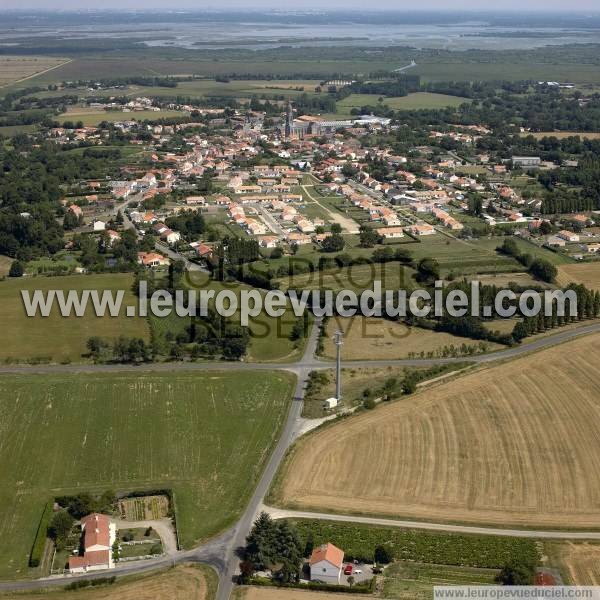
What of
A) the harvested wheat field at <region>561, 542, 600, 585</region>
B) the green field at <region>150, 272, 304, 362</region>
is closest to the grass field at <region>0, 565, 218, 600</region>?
the harvested wheat field at <region>561, 542, 600, 585</region>

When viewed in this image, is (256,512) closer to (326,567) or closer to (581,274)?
(326,567)

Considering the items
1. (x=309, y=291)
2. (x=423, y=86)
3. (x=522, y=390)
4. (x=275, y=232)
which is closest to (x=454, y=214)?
(x=275, y=232)

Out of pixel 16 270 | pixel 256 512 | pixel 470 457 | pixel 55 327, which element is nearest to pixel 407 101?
pixel 16 270

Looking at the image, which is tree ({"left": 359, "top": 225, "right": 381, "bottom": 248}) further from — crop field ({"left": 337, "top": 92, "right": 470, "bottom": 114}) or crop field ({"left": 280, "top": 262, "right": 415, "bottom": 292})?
crop field ({"left": 337, "top": 92, "right": 470, "bottom": 114})

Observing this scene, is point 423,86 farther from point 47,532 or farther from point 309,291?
point 47,532

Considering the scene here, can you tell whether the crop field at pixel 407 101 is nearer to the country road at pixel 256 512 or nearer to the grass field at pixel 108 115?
the grass field at pixel 108 115

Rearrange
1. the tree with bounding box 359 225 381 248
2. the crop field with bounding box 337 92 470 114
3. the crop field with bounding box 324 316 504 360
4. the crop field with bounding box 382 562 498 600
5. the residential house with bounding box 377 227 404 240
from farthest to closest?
the crop field with bounding box 337 92 470 114
the residential house with bounding box 377 227 404 240
the tree with bounding box 359 225 381 248
the crop field with bounding box 324 316 504 360
the crop field with bounding box 382 562 498 600
